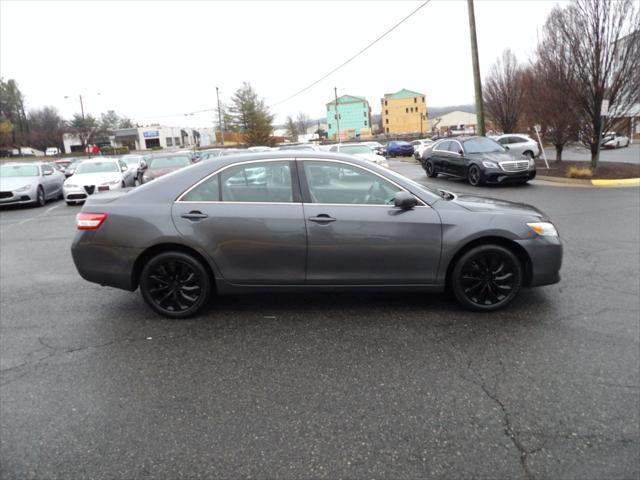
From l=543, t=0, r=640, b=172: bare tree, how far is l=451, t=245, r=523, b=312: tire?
13.0 m

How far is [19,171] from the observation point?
15070 mm

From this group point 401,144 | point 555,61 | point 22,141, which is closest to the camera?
point 555,61

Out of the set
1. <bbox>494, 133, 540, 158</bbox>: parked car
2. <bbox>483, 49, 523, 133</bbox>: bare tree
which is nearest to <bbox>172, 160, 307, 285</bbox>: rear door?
<bbox>494, 133, 540, 158</bbox>: parked car

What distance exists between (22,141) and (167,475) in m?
98.5

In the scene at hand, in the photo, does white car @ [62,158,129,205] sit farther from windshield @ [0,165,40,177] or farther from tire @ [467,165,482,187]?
tire @ [467,165,482,187]

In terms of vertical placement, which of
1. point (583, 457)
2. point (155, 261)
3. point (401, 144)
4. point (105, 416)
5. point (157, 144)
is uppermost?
point (157, 144)

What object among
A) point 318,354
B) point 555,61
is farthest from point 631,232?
point 555,61

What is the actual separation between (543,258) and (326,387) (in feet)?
8.27

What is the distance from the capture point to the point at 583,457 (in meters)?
2.42

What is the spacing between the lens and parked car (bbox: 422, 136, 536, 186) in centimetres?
1404

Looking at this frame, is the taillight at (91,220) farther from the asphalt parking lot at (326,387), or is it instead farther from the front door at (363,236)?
the front door at (363,236)

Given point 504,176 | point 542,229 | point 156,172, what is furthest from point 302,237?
point 156,172

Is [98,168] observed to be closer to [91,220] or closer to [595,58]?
[91,220]

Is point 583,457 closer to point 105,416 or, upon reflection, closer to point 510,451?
point 510,451
